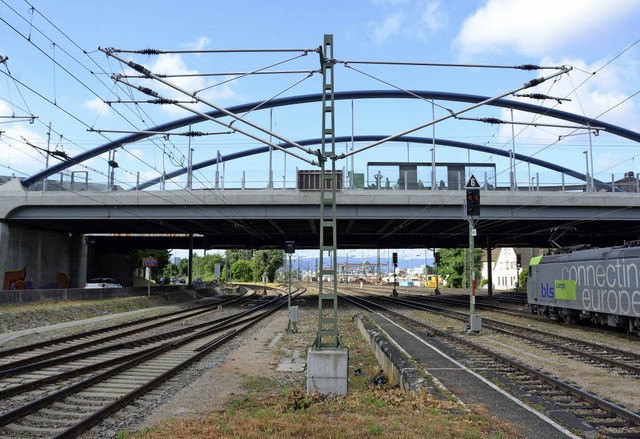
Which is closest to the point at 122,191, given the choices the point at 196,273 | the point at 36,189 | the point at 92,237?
the point at 36,189

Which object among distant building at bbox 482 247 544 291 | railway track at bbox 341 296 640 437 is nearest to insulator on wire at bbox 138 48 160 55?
railway track at bbox 341 296 640 437

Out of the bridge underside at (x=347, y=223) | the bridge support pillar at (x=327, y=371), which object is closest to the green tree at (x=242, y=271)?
the bridge underside at (x=347, y=223)

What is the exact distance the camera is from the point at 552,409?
8.41 metres

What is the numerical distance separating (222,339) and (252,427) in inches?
471

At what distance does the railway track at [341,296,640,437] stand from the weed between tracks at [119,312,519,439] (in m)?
1.28

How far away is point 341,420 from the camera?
7434 mm

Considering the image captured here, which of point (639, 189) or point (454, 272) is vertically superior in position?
Answer: point (639, 189)

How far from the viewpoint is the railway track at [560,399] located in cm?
768

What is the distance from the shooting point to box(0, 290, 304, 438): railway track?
793 cm

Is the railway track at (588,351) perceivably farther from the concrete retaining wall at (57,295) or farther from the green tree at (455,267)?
the green tree at (455,267)

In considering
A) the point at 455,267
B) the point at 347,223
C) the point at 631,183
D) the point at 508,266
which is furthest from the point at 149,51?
the point at 508,266

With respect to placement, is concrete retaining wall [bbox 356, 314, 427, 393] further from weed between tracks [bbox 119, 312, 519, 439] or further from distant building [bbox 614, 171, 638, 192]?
distant building [bbox 614, 171, 638, 192]

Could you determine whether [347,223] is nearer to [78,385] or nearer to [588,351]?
[588,351]

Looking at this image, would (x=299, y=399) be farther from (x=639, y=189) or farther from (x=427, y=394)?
(x=639, y=189)
